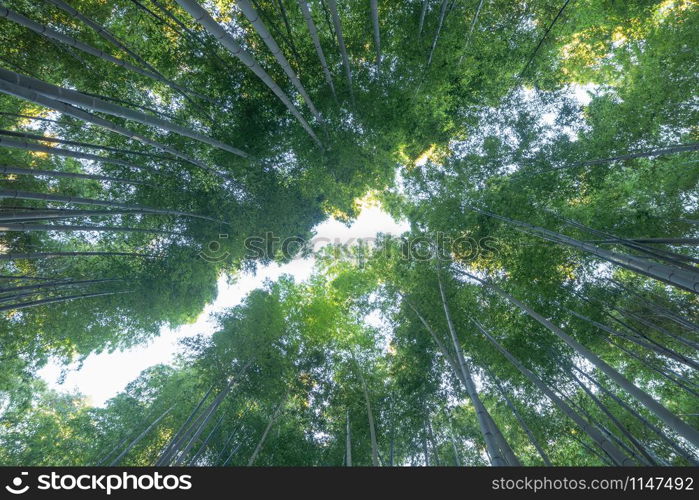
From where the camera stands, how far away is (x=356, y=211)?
25.5 feet

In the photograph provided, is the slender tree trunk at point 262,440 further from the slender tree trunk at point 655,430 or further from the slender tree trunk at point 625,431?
the slender tree trunk at point 655,430

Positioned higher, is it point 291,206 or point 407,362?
point 291,206

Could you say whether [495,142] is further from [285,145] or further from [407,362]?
[407,362]

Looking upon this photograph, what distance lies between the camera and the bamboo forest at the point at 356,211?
510 centimetres

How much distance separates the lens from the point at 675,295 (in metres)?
5.80

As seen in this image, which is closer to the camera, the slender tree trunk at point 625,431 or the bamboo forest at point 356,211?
the slender tree trunk at point 625,431

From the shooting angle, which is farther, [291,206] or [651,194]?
[291,206]

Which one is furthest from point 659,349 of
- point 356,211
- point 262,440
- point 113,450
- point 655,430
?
point 113,450

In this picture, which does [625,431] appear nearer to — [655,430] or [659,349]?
[655,430]

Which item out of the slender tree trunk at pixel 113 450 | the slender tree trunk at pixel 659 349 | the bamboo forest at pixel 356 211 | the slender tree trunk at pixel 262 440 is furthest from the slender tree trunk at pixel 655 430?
the slender tree trunk at pixel 113 450

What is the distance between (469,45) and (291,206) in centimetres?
483

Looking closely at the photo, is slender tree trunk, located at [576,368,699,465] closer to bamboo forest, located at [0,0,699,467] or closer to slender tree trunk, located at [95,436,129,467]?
bamboo forest, located at [0,0,699,467]
